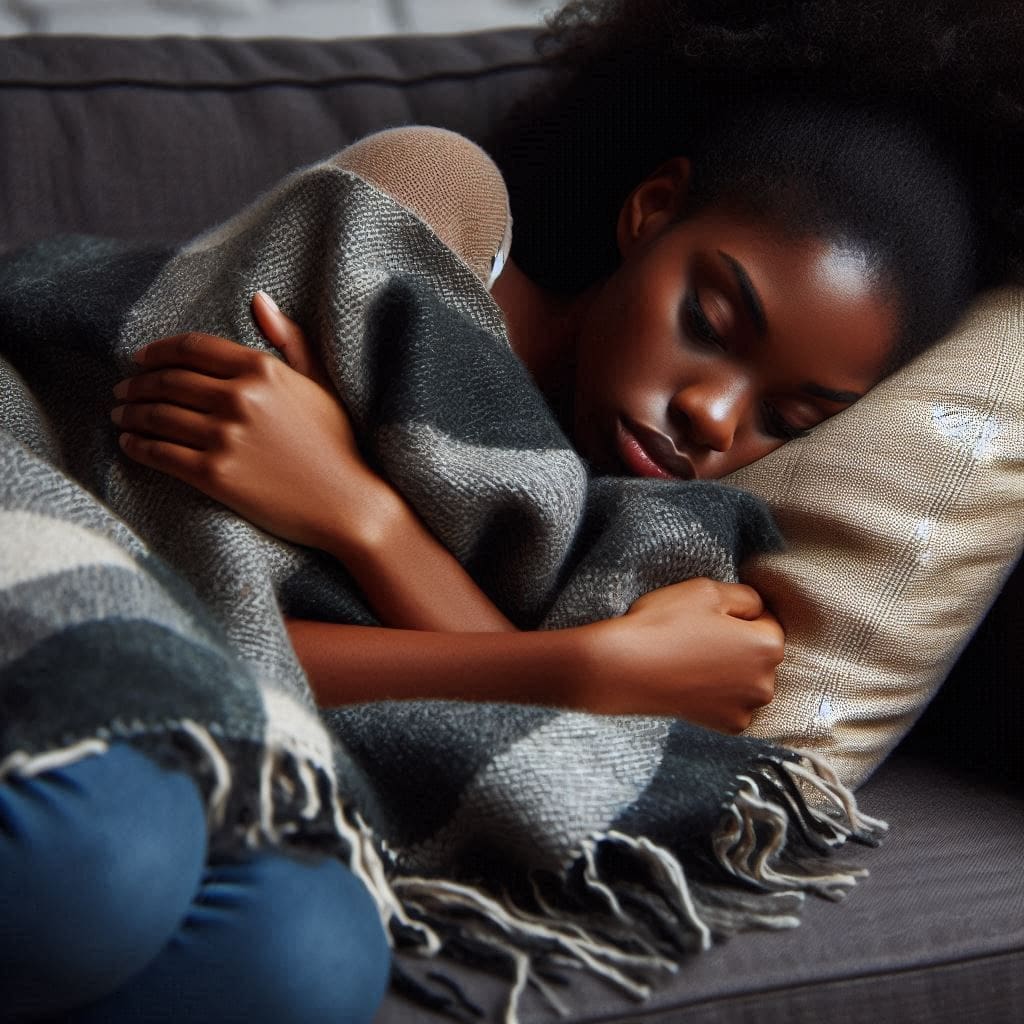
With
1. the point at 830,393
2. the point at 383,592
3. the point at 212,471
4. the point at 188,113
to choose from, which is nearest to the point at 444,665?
the point at 383,592

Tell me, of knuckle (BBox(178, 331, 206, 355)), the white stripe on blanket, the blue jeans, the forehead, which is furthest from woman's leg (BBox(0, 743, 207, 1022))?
the forehead

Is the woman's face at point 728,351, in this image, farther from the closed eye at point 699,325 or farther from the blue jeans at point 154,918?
the blue jeans at point 154,918

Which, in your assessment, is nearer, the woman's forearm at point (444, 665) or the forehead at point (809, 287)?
the woman's forearm at point (444, 665)

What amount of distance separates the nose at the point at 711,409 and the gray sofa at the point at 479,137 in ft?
0.75

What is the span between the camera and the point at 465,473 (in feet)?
2.37

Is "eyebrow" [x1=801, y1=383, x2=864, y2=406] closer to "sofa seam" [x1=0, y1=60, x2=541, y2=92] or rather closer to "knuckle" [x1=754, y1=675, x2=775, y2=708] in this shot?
"knuckle" [x1=754, y1=675, x2=775, y2=708]

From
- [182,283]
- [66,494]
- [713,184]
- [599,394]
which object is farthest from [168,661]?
[713,184]

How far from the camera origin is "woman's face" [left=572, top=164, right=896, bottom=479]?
0.89 m

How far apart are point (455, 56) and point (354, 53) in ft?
0.32

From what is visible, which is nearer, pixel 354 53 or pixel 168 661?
pixel 168 661

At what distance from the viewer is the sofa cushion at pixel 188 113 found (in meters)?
1.02

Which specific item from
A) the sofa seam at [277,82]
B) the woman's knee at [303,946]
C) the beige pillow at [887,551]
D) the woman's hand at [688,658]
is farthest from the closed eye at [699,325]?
the woman's knee at [303,946]

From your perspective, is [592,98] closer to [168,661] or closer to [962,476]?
[962,476]

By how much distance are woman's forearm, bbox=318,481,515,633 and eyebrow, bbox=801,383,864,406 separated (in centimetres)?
33
